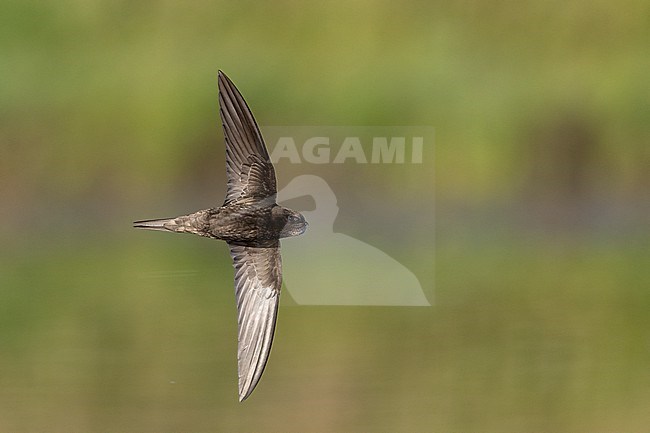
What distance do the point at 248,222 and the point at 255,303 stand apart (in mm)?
228

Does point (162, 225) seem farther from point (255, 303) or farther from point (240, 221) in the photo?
point (255, 303)

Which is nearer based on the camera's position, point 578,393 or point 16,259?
point 578,393

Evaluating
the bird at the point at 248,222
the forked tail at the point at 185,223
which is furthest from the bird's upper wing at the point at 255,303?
the forked tail at the point at 185,223

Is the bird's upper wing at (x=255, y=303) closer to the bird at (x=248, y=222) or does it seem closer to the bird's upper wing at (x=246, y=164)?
the bird at (x=248, y=222)

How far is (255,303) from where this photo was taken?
8.86 feet

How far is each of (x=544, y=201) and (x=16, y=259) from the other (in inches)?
104

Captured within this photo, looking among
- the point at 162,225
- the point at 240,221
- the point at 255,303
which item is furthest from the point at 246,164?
the point at 255,303

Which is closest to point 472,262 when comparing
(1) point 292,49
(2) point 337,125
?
(2) point 337,125

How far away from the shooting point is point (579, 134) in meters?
5.36

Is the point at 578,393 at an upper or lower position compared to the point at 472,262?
lower

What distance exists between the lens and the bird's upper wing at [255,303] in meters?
2.58

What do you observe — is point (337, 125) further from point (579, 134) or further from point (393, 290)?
point (579, 134)

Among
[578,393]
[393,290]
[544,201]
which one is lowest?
[578,393]

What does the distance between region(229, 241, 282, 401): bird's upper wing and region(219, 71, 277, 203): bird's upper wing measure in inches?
6.4
